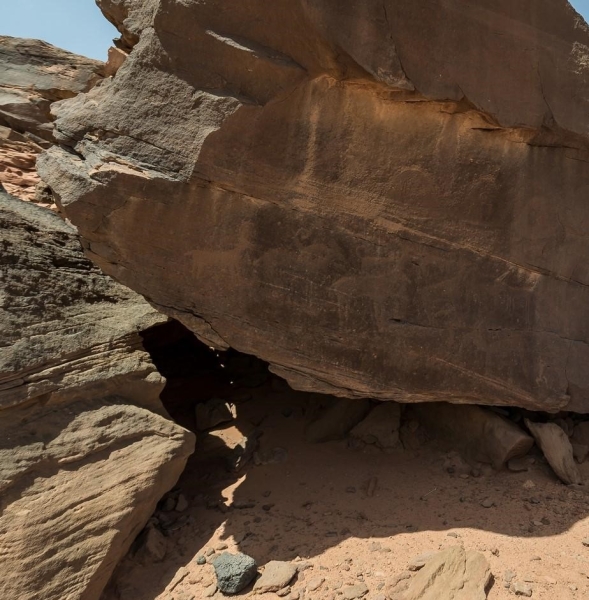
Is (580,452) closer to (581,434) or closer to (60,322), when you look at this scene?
(581,434)

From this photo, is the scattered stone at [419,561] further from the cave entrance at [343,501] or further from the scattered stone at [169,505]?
the scattered stone at [169,505]

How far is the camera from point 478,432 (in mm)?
4199

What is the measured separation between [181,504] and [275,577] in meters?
1.09

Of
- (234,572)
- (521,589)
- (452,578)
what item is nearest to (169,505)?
(234,572)

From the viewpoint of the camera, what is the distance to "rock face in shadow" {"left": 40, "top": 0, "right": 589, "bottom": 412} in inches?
135

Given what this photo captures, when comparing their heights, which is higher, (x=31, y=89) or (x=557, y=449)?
(x=31, y=89)

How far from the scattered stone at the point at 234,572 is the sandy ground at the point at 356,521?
0.06 meters

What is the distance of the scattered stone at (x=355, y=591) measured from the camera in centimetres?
298

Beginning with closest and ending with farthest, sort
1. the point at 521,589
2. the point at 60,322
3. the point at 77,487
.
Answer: the point at 521,589 → the point at 77,487 → the point at 60,322

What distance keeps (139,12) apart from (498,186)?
2.85 meters

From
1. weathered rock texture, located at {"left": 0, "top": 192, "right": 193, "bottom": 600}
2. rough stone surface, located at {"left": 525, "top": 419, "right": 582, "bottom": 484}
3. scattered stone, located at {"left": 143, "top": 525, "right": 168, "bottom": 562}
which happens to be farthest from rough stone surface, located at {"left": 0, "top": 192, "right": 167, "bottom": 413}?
rough stone surface, located at {"left": 525, "top": 419, "right": 582, "bottom": 484}

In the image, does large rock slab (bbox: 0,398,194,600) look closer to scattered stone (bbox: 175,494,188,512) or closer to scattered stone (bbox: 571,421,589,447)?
scattered stone (bbox: 175,494,188,512)

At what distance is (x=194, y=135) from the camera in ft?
11.2

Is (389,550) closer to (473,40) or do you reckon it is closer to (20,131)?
(473,40)
